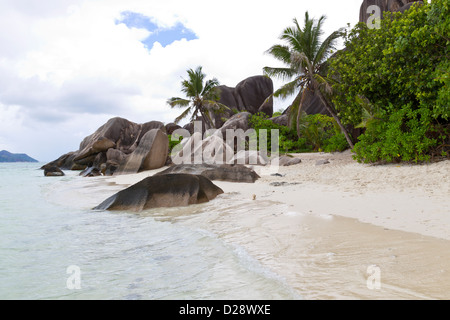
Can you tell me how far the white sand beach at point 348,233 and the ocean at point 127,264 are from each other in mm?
289

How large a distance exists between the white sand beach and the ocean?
0.29m

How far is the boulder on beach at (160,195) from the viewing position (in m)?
6.68

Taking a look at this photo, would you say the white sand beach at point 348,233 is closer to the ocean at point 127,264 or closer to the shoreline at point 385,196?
the shoreline at point 385,196

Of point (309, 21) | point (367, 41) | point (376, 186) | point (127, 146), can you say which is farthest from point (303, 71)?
point (127, 146)

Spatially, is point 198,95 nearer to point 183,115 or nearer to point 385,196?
point 183,115

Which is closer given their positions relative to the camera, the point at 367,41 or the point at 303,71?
the point at 367,41

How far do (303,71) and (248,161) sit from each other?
234 inches

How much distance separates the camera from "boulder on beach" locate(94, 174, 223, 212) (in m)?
6.68

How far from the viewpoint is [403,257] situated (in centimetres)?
298

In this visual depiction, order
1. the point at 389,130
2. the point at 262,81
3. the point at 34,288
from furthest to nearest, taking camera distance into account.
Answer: the point at 262,81, the point at 389,130, the point at 34,288

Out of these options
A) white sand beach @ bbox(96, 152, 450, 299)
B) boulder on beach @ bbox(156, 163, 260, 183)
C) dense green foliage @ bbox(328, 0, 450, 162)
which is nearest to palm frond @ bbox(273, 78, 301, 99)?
dense green foliage @ bbox(328, 0, 450, 162)

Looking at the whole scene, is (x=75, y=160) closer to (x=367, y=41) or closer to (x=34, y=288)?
(x=367, y=41)

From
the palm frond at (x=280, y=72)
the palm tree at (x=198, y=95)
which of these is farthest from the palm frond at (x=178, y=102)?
the palm frond at (x=280, y=72)
